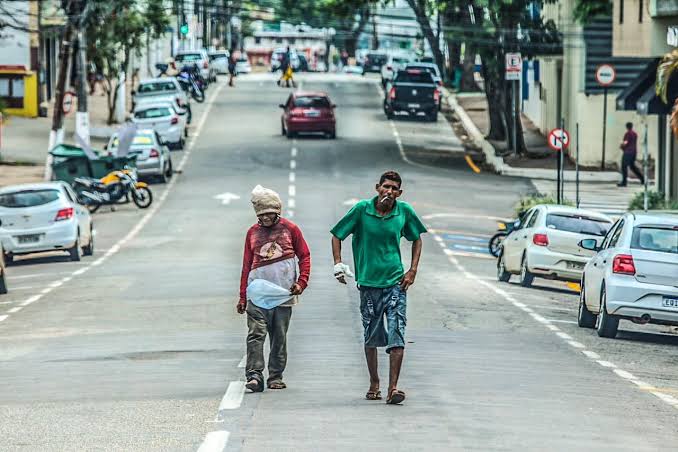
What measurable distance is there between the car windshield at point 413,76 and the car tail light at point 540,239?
39.2 meters

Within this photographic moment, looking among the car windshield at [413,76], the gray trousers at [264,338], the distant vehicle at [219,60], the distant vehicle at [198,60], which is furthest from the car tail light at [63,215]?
the distant vehicle at [219,60]

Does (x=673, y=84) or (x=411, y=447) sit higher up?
(x=673, y=84)

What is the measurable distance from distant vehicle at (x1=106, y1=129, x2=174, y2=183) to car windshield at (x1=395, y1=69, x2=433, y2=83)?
21.3 m

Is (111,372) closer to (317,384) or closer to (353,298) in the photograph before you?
(317,384)

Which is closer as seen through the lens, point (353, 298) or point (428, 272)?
point (353, 298)

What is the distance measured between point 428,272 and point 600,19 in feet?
89.0

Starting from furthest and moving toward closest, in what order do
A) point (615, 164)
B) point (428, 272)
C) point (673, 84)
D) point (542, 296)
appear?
point (615, 164)
point (673, 84)
point (428, 272)
point (542, 296)

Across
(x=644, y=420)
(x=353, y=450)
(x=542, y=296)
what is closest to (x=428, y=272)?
(x=542, y=296)

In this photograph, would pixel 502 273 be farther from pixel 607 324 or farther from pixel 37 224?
pixel 607 324

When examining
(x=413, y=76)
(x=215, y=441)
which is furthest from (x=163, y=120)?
(x=215, y=441)

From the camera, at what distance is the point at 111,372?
13336mm

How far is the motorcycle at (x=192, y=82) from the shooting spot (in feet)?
229

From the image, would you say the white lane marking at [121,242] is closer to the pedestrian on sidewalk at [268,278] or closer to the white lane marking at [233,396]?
the white lane marking at [233,396]

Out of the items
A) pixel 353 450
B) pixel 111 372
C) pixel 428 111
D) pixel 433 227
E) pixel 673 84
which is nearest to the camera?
pixel 353 450
